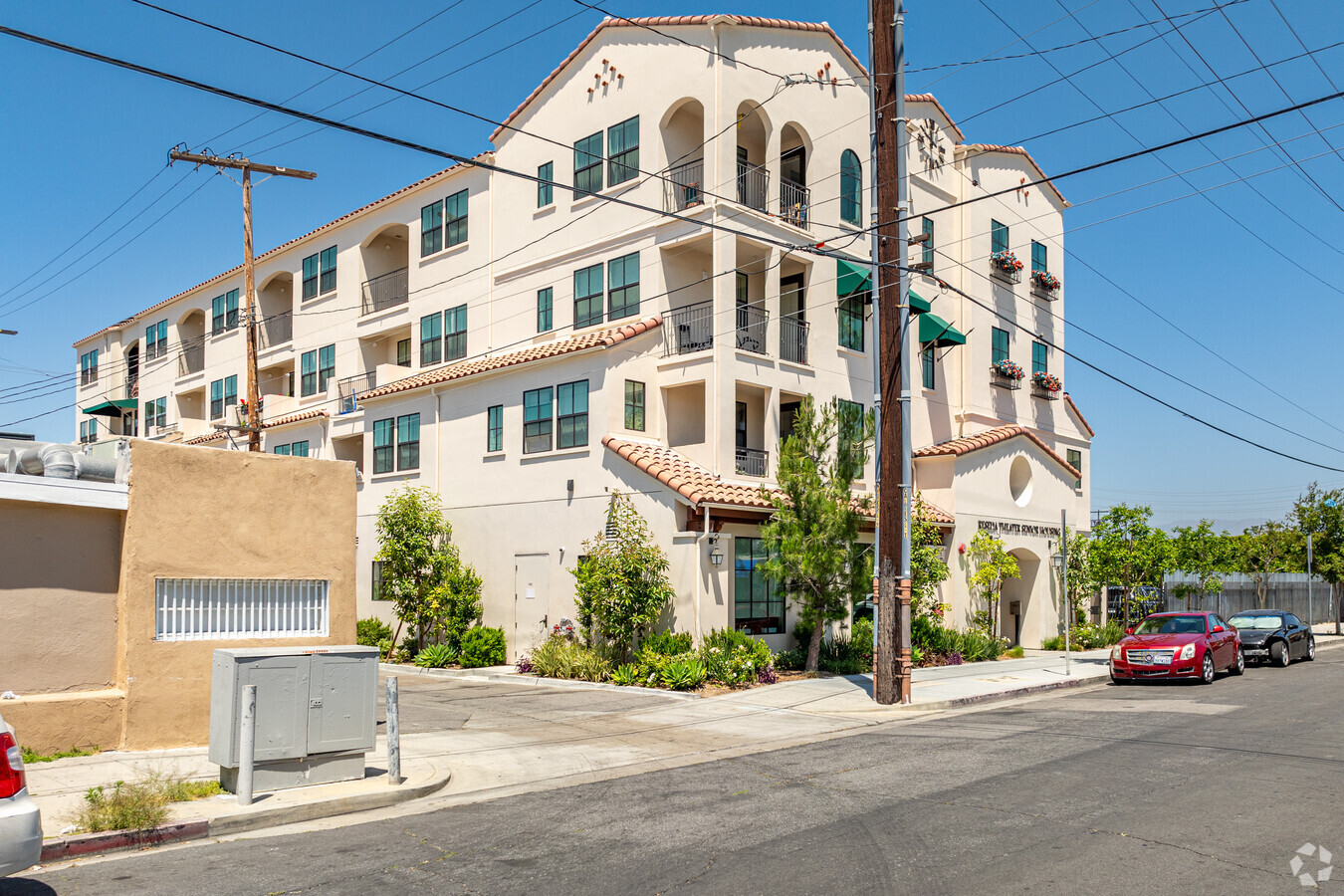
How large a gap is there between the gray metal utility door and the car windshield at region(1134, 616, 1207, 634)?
44.1ft

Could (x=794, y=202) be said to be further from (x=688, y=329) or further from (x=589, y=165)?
(x=589, y=165)

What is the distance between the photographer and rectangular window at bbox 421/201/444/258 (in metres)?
31.3

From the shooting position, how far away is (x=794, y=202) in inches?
1024

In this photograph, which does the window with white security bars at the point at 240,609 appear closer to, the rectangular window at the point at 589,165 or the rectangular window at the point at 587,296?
the rectangular window at the point at 587,296

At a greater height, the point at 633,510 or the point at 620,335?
the point at 620,335

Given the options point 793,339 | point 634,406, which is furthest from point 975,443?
point 634,406

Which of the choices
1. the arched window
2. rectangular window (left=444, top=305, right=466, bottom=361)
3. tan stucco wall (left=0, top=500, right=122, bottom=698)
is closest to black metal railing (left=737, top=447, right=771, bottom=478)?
the arched window

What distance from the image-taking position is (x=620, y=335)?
23047 millimetres

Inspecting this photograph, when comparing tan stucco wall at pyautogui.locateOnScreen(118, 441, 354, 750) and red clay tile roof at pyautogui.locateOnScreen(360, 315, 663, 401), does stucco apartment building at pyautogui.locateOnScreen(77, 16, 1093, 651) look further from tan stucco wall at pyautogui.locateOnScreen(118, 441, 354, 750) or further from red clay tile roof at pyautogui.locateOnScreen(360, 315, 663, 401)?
tan stucco wall at pyautogui.locateOnScreen(118, 441, 354, 750)

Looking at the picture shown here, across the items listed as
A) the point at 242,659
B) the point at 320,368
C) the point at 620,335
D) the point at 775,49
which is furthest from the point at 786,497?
the point at 320,368

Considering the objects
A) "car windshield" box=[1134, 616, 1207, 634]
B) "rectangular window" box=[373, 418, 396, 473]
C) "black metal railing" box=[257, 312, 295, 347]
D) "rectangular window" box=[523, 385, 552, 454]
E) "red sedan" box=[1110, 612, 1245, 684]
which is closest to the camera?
"red sedan" box=[1110, 612, 1245, 684]

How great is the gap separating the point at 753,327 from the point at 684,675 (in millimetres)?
9168

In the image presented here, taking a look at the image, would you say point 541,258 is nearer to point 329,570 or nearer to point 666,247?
point 666,247

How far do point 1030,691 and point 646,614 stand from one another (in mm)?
7757
